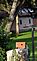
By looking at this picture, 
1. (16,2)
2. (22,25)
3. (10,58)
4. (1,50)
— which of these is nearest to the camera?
(10,58)

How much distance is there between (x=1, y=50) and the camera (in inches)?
256

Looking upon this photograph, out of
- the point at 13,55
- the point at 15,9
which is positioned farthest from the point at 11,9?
the point at 13,55

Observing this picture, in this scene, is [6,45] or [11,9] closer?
[6,45]

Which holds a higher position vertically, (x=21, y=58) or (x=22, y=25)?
(x=21, y=58)

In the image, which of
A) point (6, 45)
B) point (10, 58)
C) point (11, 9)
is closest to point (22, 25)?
point (11, 9)

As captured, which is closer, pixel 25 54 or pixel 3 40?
pixel 25 54

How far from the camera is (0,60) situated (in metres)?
6.74

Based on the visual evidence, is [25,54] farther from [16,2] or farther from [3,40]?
[16,2]

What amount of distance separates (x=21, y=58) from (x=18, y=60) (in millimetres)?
103

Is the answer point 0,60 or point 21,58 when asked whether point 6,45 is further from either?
point 21,58

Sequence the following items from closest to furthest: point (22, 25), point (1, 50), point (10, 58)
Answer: point (10, 58) < point (1, 50) < point (22, 25)

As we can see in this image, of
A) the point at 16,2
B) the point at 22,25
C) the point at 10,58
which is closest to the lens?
the point at 10,58

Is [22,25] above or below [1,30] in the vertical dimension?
below

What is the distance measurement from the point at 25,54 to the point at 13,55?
0.26 meters
